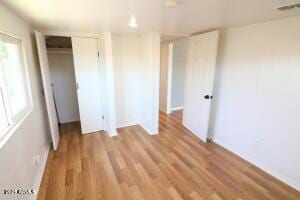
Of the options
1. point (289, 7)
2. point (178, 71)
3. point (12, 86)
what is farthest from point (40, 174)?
point (178, 71)

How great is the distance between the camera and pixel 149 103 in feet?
11.1

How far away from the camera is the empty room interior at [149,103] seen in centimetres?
167

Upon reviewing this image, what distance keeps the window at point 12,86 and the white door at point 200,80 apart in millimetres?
2728

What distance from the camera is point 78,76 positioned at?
10.5ft

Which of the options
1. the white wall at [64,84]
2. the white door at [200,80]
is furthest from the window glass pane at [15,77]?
the white door at [200,80]

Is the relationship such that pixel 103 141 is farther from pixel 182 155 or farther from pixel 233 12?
pixel 233 12

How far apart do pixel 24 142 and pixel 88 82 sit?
1.78m

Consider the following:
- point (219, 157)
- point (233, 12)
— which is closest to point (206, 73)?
point (233, 12)

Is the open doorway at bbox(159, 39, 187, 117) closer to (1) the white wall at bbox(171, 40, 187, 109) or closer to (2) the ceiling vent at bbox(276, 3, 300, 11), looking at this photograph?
(1) the white wall at bbox(171, 40, 187, 109)

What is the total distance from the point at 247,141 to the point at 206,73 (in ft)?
4.25

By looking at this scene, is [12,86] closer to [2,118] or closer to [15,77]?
[15,77]

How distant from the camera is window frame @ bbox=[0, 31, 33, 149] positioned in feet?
4.72

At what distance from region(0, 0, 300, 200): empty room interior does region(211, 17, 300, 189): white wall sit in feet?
0.04
